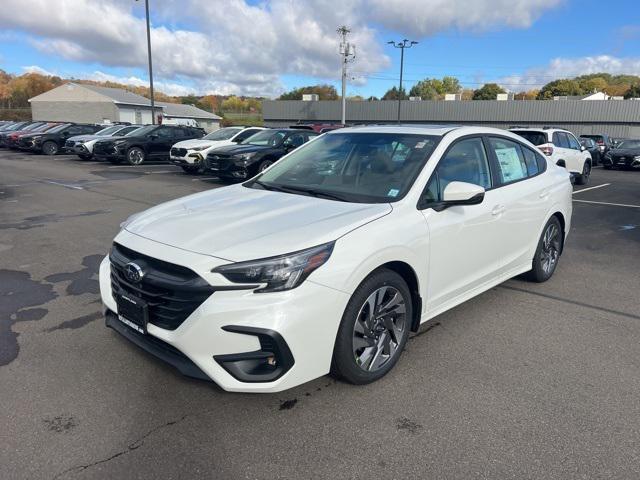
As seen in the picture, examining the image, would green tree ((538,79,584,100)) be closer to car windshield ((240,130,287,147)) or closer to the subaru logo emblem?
car windshield ((240,130,287,147))

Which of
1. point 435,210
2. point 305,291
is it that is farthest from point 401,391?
point 435,210

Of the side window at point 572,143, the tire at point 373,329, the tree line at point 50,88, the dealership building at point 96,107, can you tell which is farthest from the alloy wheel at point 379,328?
the tree line at point 50,88

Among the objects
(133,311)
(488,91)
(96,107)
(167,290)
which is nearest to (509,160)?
(167,290)

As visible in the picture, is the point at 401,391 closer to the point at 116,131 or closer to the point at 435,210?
the point at 435,210

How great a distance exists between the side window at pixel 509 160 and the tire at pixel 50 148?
2577 cm

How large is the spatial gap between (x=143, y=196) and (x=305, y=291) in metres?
9.82

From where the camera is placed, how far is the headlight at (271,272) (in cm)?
267

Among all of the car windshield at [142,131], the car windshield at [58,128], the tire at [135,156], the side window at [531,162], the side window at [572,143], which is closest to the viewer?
the side window at [531,162]

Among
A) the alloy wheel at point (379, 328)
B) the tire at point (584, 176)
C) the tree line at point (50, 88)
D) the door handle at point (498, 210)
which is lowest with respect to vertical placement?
the alloy wheel at point (379, 328)

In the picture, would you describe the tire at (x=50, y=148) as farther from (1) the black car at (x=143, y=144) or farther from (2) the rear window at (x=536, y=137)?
(2) the rear window at (x=536, y=137)

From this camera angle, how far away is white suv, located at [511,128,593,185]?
1341cm

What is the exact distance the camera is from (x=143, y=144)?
1980cm

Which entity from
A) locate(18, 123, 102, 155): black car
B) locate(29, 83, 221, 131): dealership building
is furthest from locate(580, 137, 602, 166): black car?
locate(29, 83, 221, 131): dealership building

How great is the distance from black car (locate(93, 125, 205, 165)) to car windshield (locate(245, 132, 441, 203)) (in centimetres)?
1666
